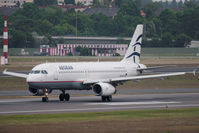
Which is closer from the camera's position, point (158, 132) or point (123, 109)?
point (158, 132)

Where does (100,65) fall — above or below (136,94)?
above

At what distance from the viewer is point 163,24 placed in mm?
192375

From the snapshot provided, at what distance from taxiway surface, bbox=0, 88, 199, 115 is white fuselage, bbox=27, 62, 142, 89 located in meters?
1.63

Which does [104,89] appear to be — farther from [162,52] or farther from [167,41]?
[167,41]

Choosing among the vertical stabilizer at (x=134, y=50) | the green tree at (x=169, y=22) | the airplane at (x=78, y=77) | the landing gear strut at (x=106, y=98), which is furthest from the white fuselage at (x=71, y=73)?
the green tree at (x=169, y=22)

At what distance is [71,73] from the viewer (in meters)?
52.3

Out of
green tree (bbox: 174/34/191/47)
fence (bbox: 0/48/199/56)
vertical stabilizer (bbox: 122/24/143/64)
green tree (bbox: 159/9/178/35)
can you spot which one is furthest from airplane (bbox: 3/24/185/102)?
green tree (bbox: 159/9/178/35)

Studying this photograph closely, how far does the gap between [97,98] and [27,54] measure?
336 feet

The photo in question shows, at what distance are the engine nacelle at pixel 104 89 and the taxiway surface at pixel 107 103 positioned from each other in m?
0.90

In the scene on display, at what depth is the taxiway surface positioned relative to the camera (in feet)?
145

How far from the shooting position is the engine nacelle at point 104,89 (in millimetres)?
50781

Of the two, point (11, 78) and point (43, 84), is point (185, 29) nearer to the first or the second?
point (11, 78)

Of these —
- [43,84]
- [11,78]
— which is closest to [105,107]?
[43,84]

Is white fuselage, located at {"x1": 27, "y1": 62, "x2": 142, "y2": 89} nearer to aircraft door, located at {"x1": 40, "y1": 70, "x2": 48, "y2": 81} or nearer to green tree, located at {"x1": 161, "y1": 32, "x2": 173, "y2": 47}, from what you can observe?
aircraft door, located at {"x1": 40, "y1": 70, "x2": 48, "y2": 81}
